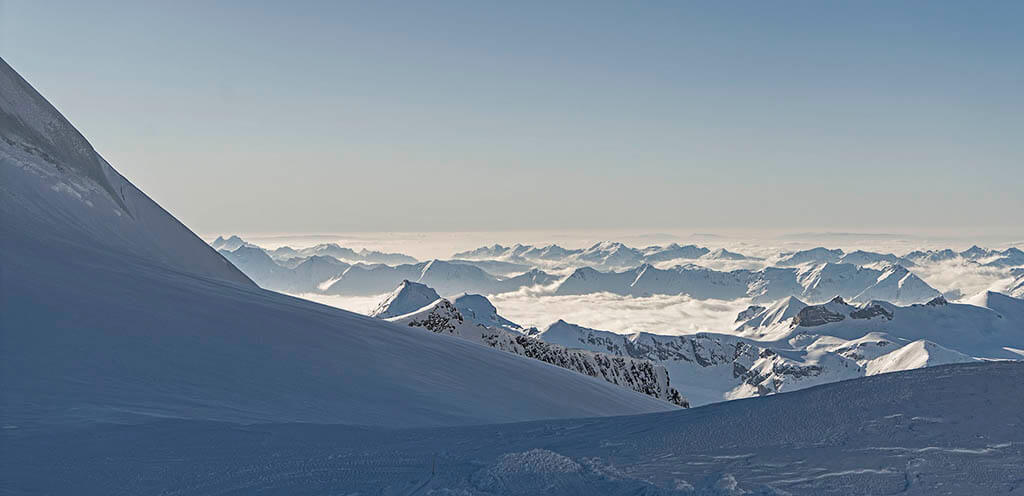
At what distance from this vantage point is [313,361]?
1900 cm

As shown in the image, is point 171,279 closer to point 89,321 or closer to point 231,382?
point 89,321

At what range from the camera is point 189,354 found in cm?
1689

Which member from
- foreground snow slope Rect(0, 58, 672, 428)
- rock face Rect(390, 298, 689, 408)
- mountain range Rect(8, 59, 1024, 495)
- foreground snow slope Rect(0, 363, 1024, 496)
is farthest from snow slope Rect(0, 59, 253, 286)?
rock face Rect(390, 298, 689, 408)

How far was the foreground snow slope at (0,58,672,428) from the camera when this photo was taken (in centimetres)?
1373

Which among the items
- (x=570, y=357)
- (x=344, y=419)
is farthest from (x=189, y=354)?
(x=570, y=357)

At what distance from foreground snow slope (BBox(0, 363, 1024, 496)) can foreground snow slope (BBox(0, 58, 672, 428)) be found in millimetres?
1857

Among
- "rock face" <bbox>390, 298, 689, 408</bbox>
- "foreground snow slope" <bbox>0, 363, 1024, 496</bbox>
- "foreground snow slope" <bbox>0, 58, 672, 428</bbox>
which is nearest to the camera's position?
"foreground snow slope" <bbox>0, 363, 1024, 496</bbox>

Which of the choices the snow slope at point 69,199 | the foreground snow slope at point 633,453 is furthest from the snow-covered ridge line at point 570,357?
the foreground snow slope at point 633,453

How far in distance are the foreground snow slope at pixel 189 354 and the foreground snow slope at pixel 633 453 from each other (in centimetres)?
186

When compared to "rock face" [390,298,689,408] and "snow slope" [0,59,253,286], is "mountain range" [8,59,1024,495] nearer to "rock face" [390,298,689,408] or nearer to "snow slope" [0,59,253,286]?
"snow slope" [0,59,253,286]

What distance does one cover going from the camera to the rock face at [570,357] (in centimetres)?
9775

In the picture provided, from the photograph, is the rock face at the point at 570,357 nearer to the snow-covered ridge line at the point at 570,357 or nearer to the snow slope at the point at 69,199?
the snow-covered ridge line at the point at 570,357

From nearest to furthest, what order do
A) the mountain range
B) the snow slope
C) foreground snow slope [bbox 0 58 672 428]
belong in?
the mountain range
foreground snow slope [bbox 0 58 672 428]
the snow slope

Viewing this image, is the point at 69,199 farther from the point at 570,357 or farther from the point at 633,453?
the point at 570,357
